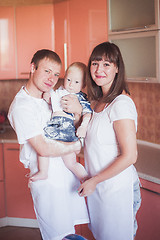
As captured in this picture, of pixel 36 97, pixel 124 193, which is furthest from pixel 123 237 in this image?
pixel 36 97

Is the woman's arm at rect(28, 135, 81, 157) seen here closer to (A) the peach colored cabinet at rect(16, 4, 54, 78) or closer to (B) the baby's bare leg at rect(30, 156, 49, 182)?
(B) the baby's bare leg at rect(30, 156, 49, 182)

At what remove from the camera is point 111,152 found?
1.34 meters

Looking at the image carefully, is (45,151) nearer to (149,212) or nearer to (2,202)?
(149,212)

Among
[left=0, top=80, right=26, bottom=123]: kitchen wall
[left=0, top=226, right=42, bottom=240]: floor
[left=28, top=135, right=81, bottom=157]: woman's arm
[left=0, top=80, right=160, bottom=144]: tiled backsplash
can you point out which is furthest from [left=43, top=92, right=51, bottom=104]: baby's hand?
[left=0, top=80, right=26, bottom=123]: kitchen wall

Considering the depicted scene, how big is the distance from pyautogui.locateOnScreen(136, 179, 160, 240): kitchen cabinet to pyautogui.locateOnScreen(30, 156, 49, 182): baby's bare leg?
0.68 m

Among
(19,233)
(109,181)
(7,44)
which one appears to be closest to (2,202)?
(19,233)

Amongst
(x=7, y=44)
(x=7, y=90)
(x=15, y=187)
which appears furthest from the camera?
(x=7, y=90)

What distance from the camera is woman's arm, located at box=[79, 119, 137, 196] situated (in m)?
1.25

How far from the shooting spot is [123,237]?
1.43 metres

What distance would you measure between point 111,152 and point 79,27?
136cm

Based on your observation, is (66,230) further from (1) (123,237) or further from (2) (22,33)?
(2) (22,33)

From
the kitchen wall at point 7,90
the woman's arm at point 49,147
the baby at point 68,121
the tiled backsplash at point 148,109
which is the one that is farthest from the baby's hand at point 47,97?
the kitchen wall at point 7,90

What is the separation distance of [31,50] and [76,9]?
549 millimetres

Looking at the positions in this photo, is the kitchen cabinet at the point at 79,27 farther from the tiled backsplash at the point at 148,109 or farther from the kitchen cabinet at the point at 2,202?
the kitchen cabinet at the point at 2,202
